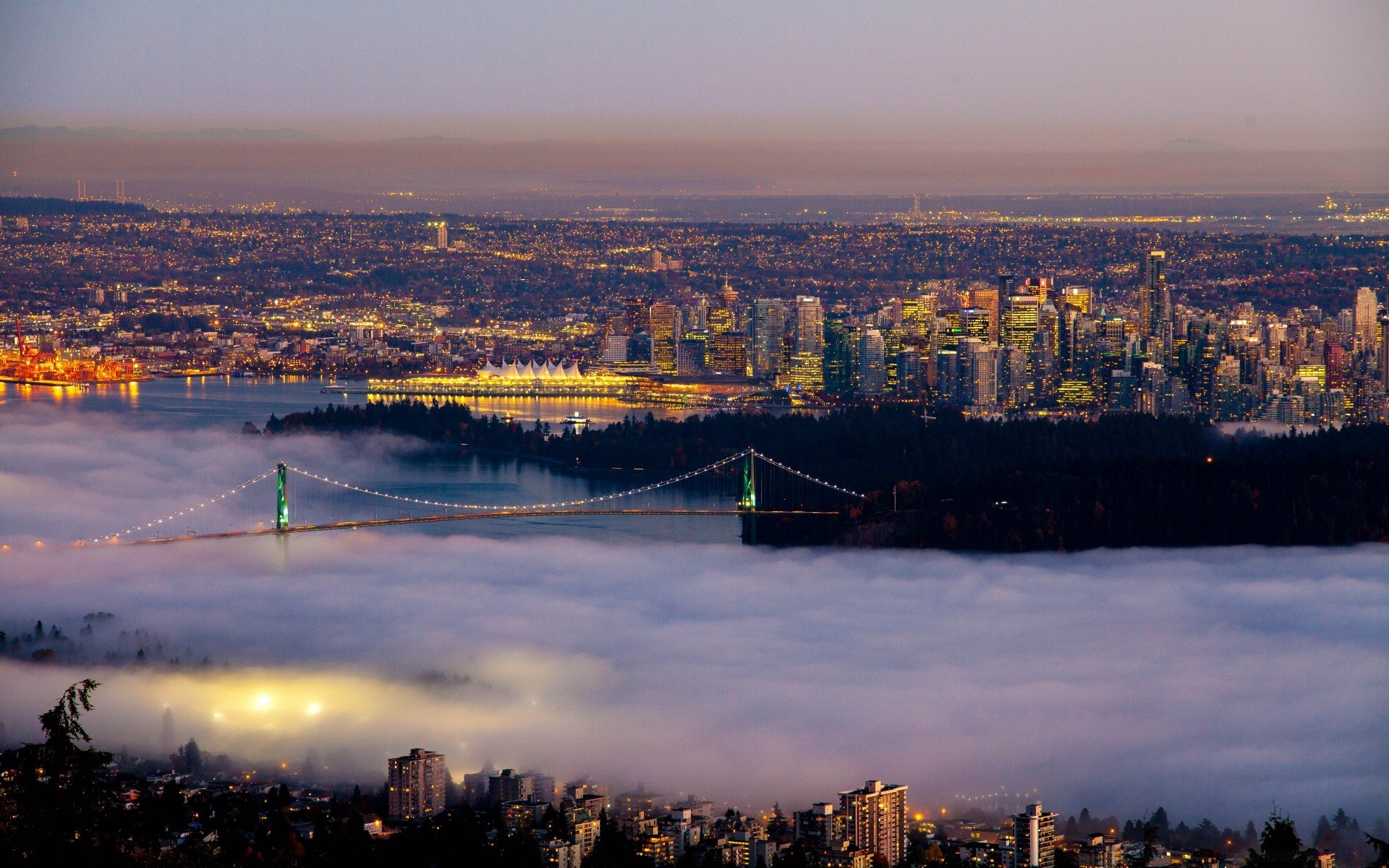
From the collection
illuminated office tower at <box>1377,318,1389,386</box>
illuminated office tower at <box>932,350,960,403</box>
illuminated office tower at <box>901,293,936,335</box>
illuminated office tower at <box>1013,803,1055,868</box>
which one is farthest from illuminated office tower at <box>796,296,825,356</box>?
illuminated office tower at <box>1013,803,1055,868</box>

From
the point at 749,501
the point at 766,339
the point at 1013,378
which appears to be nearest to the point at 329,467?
the point at 749,501

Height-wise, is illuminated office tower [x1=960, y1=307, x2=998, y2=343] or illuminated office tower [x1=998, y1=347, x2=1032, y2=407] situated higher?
illuminated office tower [x1=960, y1=307, x2=998, y2=343]

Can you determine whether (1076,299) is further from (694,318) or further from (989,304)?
(694,318)

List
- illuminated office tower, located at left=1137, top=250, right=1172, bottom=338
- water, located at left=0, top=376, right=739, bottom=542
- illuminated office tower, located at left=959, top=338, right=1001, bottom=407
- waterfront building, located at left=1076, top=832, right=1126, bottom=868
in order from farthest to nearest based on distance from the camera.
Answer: illuminated office tower, located at left=1137, top=250, right=1172, bottom=338 → illuminated office tower, located at left=959, top=338, right=1001, bottom=407 → water, located at left=0, top=376, right=739, bottom=542 → waterfront building, located at left=1076, top=832, right=1126, bottom=868

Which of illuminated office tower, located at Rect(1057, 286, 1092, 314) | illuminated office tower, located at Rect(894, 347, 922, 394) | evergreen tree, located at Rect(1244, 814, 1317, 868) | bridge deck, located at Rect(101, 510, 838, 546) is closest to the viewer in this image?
evergreen tree, located at Rect(1244, 814, 1317, 868)

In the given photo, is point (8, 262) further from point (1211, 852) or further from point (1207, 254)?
point (1211, 852)

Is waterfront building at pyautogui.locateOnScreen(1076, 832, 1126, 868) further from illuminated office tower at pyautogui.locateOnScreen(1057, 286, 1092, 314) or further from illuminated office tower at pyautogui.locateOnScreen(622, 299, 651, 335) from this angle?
illuminated office tower at pyautogui.locateOnScreen(622, 299, 651, 335)

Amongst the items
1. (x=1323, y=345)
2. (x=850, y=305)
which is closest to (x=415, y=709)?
(x=1323, y=345)

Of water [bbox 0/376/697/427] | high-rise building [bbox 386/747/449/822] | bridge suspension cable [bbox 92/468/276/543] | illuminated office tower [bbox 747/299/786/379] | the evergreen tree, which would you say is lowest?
high-rise building [bbox 386/747/449/822]
